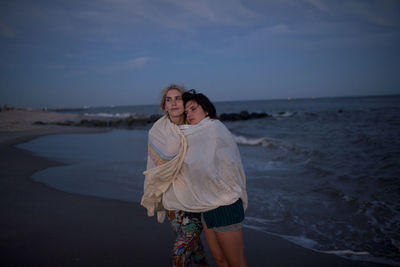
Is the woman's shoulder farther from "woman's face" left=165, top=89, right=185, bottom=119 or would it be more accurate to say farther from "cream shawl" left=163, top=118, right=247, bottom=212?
"cream shawl" left=163, top=118, right=247, bottom=212

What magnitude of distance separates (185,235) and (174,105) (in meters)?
1.24

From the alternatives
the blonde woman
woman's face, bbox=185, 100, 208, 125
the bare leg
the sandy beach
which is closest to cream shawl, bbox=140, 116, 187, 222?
the blonde woman

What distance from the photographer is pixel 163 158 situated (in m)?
2.27

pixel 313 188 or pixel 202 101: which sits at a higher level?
pixel 202 101

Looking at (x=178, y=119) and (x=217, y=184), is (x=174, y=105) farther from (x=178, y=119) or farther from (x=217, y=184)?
(x=217, y=184)

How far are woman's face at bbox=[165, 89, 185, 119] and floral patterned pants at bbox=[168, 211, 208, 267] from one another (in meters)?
0.96

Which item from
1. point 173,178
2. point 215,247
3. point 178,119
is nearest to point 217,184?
point 173,178

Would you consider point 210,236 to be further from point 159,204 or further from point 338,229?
point 338,229

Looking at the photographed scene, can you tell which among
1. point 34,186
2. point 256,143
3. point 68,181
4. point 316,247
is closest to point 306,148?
point 256,143

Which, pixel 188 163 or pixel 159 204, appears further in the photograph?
pixel 159 204

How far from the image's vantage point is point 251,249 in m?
3.44

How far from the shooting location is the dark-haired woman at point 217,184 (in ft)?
6.98

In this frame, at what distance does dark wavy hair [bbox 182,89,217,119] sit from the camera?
2484 mm

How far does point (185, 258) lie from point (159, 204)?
0.62 meters
